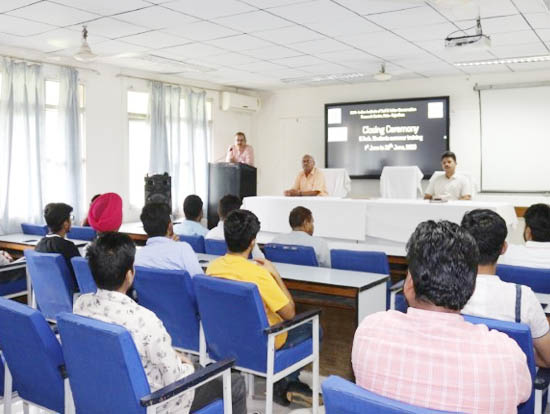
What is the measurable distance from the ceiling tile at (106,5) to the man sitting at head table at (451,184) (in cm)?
395

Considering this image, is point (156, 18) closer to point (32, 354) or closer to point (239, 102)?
point (32, 354)

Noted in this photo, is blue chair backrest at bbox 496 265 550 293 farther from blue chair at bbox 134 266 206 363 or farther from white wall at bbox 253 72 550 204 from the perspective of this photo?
white wall at bbox 253 72 550 204

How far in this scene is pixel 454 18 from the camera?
507cm

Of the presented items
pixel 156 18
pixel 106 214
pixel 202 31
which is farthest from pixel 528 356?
pixel 202 31

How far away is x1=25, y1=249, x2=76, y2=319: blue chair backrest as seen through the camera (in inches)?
128

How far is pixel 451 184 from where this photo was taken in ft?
21.8

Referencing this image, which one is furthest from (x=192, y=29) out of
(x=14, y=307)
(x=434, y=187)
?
(x=14, y=307)

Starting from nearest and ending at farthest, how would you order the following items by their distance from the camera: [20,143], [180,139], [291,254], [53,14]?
[291,254] < [53,14] < [20,143] < [180,139]

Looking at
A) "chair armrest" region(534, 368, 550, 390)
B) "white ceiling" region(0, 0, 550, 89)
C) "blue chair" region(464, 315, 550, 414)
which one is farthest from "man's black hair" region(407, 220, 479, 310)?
"white ceiling" region(0, 0, 550, 89)

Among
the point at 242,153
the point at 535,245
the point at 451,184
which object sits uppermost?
the point at 242,153

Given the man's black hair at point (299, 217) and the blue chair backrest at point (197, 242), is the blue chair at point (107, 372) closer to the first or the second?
the man's black hair at point (299, 217)

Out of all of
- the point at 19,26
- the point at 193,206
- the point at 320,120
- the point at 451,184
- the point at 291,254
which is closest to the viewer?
the point at 291,254

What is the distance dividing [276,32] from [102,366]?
15.2 ft

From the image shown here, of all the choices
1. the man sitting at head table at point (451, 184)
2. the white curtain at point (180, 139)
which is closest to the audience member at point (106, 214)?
the man sitting at head table at point (451, 184)
